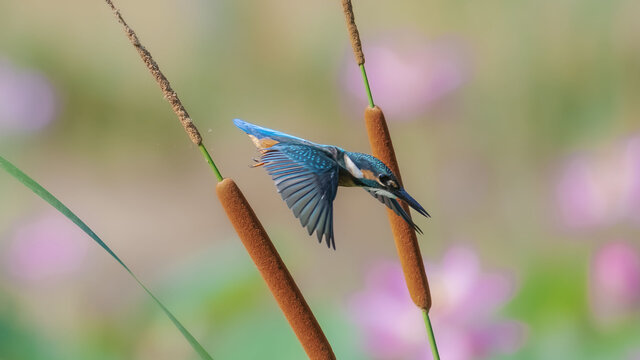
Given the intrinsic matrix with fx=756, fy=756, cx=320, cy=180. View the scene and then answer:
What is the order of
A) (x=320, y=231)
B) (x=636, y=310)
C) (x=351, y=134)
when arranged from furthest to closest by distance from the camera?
1. (x=351, y=134)
2. (x=636, y=310)
3. (x=320, y=231)

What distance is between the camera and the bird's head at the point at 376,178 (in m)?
→ 0.24

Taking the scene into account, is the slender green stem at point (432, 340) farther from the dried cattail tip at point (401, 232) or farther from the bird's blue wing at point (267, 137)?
the bird's blue wing at point (267, 137)

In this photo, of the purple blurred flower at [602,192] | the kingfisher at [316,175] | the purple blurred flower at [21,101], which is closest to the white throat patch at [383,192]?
the kingfisher at [316,175]

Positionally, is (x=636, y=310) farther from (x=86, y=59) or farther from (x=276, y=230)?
(x=86, y=59)

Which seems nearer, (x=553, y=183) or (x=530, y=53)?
(x=553, y=183)

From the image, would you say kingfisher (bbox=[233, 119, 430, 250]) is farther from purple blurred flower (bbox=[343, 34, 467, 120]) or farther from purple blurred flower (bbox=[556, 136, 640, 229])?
purple blurred flower (bbox=[556, 136, 640, 229])

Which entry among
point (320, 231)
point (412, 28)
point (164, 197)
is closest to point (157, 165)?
point (164, 197)

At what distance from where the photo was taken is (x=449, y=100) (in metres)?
0.95

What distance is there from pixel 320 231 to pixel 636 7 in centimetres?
106

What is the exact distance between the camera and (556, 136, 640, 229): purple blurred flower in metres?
0.89

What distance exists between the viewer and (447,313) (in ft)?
2.43

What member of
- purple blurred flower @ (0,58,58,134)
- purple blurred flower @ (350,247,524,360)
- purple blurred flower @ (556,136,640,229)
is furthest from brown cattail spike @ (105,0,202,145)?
purple blurred flower @ (0,58,58,134)

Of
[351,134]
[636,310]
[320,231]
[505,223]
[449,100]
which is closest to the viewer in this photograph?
[320,231]

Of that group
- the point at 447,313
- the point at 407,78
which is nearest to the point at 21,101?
the point at 407,78
